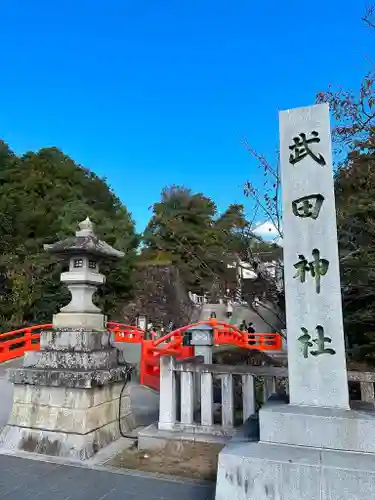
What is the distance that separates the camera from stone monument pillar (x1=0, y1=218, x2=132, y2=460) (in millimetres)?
4355

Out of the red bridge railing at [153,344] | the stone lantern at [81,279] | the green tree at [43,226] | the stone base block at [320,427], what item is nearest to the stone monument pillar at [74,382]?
the stone lantern at [81,279]

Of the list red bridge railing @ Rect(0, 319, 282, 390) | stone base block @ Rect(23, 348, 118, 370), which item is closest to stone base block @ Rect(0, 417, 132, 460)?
stone base block @ Rect(23, 348, 118, 370)

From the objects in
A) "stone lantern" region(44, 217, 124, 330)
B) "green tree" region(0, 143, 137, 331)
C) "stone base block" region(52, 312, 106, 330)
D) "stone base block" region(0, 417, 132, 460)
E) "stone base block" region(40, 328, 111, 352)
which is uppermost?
"green tree" region(0, 143, 137, 331)

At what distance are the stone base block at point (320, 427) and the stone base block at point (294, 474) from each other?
68mm

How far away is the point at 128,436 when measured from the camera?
5027mm

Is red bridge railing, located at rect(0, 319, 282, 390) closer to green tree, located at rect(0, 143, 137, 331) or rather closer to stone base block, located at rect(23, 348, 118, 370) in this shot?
stone base block, located at rect(23, 348, 118, 370)

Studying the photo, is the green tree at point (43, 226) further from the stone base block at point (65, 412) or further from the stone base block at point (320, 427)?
the stone base block at point (320, 427)

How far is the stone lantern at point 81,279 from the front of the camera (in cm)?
496

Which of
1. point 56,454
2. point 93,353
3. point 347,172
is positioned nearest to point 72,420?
point 56,454

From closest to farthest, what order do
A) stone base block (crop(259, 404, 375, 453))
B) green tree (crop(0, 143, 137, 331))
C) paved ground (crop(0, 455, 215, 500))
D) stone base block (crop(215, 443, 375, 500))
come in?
stone base block (crop(215, 443, 375, 500))
stone base block (crop(259, 404, 375, 453))
paved ground (crop(0, 455, 215, 500))
green tree (crop(0, 143, 137, 331))

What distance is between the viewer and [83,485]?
3514 mm

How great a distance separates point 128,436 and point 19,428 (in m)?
1.49

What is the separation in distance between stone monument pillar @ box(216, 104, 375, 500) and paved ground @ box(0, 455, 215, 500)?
961 millimetres

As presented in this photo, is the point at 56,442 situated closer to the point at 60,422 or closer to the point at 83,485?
the point at 60,422
